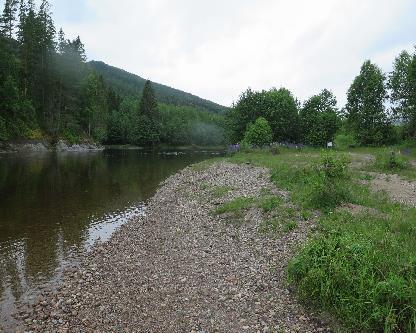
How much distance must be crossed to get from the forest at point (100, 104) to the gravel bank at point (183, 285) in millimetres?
43367

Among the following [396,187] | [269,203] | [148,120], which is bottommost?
[269,203]

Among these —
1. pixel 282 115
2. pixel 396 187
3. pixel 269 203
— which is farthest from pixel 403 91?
pixel 269 203

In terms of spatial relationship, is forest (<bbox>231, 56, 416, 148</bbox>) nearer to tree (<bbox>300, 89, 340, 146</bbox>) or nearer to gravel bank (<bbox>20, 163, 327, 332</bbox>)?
tree (<bbox>300, 89, 340, 146</bbox>)

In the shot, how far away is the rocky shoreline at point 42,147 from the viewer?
65.3 metres

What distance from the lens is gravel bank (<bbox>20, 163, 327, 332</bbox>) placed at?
389 inches

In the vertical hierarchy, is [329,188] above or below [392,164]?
below

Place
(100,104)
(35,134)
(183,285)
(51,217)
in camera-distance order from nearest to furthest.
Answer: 1. (183,285)
2. (51,217)
3. (35,134)
4. (100,104)

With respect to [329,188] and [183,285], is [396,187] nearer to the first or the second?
[329,188]

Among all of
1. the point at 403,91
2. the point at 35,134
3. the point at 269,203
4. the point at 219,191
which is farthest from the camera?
the point at 35,134

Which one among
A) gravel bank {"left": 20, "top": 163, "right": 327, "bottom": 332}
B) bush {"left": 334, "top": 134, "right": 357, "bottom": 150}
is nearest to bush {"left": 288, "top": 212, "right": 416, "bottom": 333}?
gravel bank {"left": 20, "top": 163, "right": 327, "bottom": 332}

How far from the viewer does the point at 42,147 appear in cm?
7519

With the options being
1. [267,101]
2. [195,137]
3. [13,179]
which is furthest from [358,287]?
[195,137]

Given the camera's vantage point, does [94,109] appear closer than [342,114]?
No

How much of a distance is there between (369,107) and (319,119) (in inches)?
358
